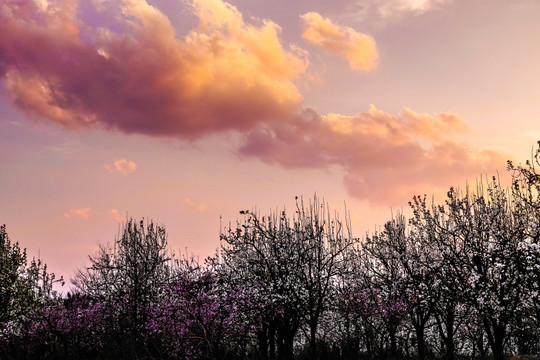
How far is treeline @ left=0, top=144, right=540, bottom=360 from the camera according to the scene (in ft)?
85.6

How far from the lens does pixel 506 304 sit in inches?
997

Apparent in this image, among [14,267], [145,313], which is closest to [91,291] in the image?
[14,267]

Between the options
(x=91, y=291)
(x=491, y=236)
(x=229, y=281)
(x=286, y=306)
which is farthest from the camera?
(x=91, y=291)

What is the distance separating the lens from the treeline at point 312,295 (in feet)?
85.6

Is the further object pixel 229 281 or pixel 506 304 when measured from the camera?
pixel 229 281

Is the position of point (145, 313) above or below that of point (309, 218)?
below

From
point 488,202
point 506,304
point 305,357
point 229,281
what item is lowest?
point 305,357

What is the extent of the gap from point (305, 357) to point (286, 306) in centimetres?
570

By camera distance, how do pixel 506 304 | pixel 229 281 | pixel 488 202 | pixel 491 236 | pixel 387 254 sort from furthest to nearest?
pixel 387 254 < pixel 229 281 < pixel 488 202 < pixel 491 236 < pixel 506 304

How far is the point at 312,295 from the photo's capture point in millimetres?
32000

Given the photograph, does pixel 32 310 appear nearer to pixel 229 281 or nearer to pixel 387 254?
pixel 229 281

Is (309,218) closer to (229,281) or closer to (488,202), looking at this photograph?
(229,281)

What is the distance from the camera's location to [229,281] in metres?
35.9

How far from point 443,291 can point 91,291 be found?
30910mm
